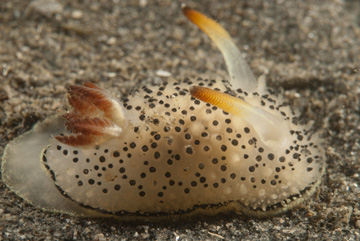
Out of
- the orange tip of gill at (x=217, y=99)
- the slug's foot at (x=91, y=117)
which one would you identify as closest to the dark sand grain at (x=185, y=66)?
the slug's foot at (x=91, y=117)

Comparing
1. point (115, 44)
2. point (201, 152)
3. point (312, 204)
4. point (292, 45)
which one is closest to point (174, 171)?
point (201, 152)

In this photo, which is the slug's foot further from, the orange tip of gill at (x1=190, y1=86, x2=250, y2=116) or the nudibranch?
the orange tip of gill at (x1=190, y1=86, x2=250, y2=116)

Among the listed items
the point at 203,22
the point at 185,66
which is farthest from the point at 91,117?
the point at 185,66

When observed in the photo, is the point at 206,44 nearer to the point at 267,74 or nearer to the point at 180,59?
the point at 180,59

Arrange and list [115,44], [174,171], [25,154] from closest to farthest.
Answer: [174,171] < [25,154] < [115,44]

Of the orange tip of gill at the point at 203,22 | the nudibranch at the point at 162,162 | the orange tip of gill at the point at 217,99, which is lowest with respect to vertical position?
the nudibranch at the point at 162,162

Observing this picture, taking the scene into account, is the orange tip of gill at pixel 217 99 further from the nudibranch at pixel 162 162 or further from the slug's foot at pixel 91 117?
the slug's foot at pixel 91 117

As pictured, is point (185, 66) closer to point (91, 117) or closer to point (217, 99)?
point (91, 117)
